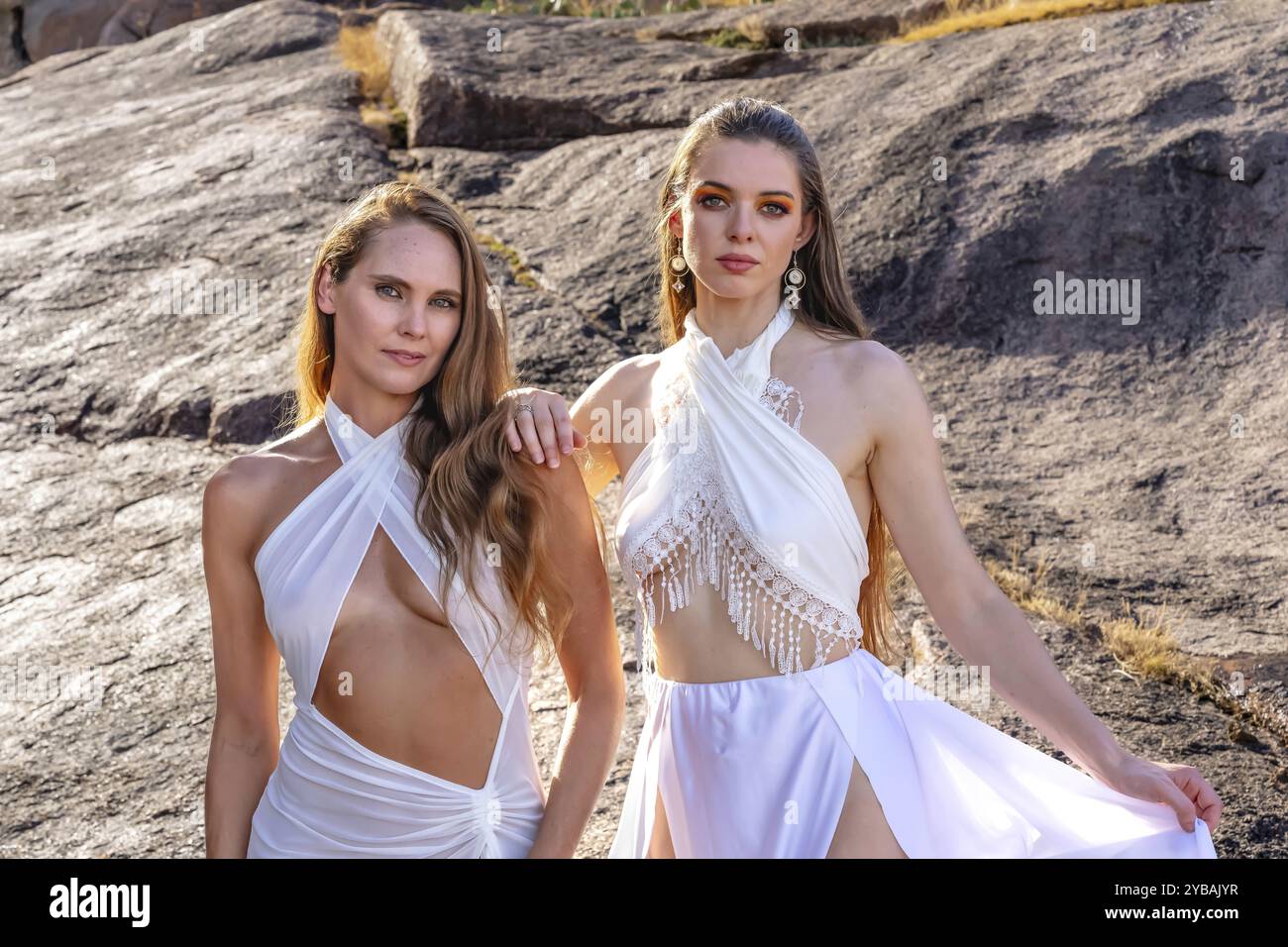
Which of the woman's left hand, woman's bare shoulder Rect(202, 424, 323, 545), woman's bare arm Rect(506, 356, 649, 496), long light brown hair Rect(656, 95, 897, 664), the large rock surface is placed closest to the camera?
the woman's left hand

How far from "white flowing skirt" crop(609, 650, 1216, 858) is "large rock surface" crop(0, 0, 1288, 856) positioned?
0.93m

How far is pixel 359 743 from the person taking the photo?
7.06 feet

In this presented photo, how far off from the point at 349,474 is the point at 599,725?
1.91 ft

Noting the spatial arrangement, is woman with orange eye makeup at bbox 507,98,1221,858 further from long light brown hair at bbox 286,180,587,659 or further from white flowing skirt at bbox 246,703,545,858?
white flowing skirt at bbox 246,703,545,858

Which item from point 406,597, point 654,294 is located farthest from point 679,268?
point 654,294

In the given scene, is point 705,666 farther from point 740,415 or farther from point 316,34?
point 316,34

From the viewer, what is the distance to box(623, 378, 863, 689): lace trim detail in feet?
7.16

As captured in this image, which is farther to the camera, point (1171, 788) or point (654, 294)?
point (654, 294)

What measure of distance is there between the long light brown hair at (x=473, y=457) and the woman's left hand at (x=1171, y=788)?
891mm

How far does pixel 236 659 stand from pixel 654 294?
357cm

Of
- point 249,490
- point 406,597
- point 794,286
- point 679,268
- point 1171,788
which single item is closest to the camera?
point 1171,788

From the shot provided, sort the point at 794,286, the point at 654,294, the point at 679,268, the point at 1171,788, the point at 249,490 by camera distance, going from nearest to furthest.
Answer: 1. the point at 1171,788
2. the point at 249,490
3. the point at 794,286
4. the point at 679,268
5. the point at 654,294

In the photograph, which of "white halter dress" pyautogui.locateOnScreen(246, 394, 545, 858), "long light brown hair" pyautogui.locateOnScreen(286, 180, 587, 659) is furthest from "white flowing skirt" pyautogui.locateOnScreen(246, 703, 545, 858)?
"long light brown hair" pyautogui.locateOnScreen(286, 180, 587, 659)

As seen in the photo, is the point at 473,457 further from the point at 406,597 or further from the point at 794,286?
the point at 794,286
